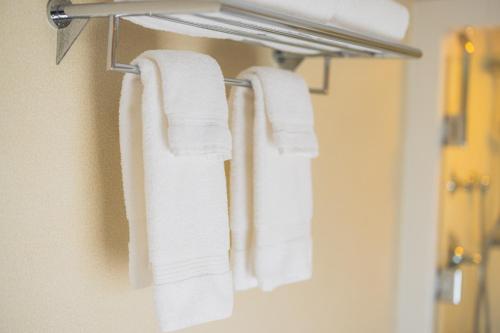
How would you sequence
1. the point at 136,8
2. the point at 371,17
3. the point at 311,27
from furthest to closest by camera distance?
the point at 371,17 → the point at 311,27 → the point at 136,8

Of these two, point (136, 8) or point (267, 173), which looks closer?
point (136, 8)

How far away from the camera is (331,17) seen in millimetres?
1088

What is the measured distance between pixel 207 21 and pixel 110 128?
0.86 feet

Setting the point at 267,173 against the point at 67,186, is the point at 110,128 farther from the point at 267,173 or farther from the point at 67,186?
the point at 267,173

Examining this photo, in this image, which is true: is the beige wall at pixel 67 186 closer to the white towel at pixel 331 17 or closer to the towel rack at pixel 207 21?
the towel rack at pixel 207 21

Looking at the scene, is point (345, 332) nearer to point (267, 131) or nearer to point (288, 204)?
point (288, 204)

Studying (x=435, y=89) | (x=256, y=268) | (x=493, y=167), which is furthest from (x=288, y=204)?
(x=493, y=167)

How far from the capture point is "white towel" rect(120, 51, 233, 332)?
91 centimetres

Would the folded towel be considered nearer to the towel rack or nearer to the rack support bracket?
the towel rack

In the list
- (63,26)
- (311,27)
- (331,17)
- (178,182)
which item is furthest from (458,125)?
(63,26)

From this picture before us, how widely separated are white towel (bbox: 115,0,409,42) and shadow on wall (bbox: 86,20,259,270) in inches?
4.0

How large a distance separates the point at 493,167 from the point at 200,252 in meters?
2.16

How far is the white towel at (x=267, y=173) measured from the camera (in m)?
1.12

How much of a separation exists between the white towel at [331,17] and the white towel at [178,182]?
6cm
